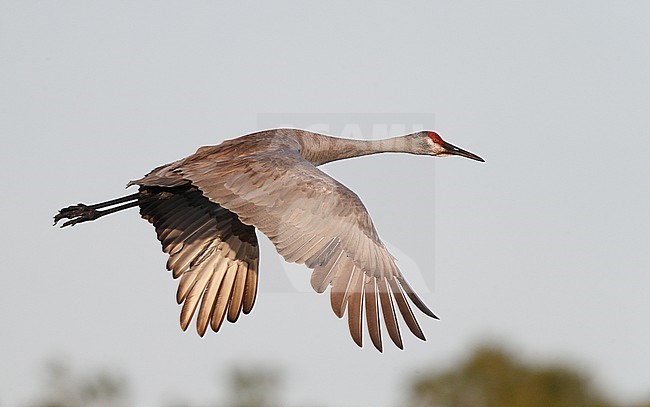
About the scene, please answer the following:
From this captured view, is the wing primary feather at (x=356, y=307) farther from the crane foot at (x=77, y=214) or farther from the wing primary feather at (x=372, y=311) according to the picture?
the crane foot at (x=77, y=214)

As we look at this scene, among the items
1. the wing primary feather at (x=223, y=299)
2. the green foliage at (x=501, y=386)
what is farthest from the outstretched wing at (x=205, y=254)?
the green foliage at (x=501, y=386)

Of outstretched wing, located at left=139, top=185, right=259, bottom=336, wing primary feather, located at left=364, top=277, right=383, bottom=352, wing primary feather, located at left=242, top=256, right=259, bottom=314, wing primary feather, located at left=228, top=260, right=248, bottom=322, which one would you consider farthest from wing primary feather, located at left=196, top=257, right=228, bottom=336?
wing primary feather, located at left=364, top=277, right=383, bottom=352

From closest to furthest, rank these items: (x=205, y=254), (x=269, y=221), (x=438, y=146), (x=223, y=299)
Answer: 1. (x=269, y=221)
2. (x=223, y=299)
3. (x=205, y=254)
4. (x=438, y=146)

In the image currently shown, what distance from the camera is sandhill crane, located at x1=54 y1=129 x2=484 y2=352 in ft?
35.8

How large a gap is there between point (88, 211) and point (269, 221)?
10.2 feet

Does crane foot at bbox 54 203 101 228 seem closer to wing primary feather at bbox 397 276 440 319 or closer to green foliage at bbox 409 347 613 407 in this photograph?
wing primary feather at bbox 397 276 440 319

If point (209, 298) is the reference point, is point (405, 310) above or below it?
above

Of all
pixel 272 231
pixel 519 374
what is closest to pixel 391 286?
pixel 272 231

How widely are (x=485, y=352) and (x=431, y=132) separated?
30.3 m

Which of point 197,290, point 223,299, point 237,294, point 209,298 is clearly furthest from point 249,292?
point 197,290

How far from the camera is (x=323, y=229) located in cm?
1128

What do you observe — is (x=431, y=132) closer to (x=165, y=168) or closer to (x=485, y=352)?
(x=165, y=168)

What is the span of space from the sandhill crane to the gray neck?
0.01 meters

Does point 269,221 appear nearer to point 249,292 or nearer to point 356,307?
point 356,307
